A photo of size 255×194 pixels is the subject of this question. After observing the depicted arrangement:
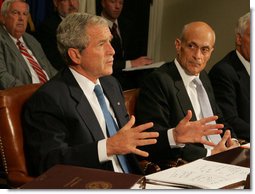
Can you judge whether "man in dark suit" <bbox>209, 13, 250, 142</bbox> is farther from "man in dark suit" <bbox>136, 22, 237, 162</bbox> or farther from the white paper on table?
the white paper on table

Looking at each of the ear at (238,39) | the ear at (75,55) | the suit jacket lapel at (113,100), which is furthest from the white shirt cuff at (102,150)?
the ear at (238,39)

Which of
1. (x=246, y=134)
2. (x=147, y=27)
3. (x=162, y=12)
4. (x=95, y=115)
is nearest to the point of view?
(x=95, y=115)

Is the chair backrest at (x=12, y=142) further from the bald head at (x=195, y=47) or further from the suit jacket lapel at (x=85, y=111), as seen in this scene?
the bald head at (x=195, y=47)

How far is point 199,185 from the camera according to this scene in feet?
4.52

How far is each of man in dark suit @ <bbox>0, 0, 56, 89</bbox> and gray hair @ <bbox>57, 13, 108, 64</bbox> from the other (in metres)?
1.10

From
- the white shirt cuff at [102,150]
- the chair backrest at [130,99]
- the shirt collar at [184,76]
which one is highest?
the shirt collar at [184,76]

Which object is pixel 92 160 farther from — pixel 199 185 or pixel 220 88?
pixel 220 88

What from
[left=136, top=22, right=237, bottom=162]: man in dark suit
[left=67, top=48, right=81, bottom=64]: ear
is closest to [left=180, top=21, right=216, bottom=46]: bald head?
[left=136, top=22, right=237, bottom=162]: man in dark suit

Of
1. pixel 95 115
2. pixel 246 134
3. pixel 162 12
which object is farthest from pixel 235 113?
pixel 95 115

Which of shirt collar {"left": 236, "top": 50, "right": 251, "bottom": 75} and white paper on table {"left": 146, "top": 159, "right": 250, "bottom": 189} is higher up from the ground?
shirt collar {"left": 236, "top": 50, "right": 251, "bottom": 75}

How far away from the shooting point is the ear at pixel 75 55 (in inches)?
75.9

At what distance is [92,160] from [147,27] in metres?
1.47

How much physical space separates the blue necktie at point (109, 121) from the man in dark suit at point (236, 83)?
778mm

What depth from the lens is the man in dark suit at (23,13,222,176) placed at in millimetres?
1749
